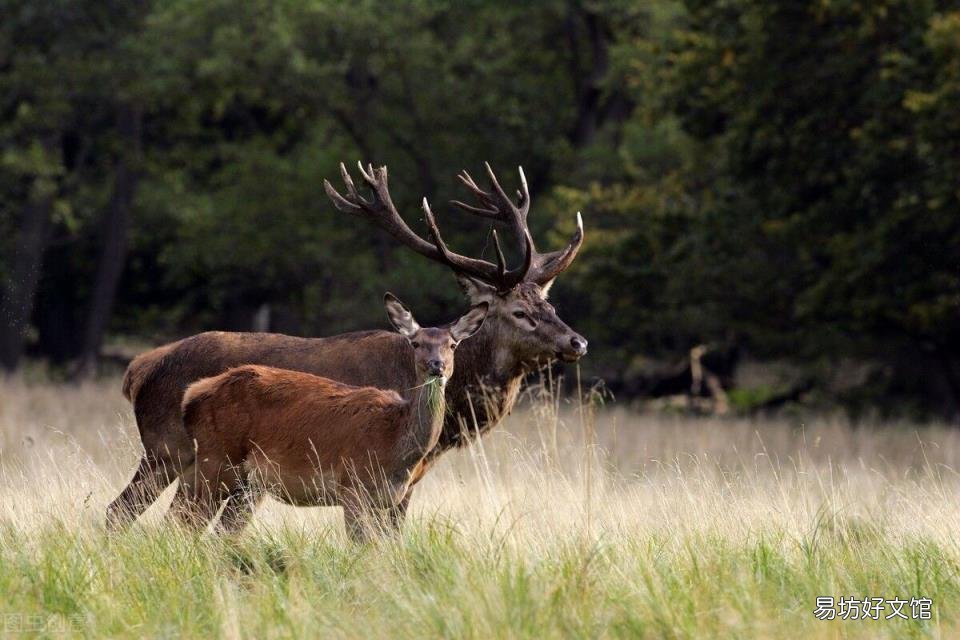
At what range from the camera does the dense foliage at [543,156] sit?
1552 cm

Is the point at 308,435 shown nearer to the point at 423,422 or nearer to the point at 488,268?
the point at 423,422

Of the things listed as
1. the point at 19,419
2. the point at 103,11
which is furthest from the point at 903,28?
the point at 103,11

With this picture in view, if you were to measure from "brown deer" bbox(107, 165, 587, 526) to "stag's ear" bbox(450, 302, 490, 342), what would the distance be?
0.30ft

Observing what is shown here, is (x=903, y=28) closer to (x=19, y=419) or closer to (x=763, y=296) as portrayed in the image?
(x=763, y=296)

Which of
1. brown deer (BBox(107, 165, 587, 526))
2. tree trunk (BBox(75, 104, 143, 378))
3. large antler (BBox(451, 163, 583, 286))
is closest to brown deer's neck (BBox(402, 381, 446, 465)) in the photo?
brown deer (BBox(107, 165, 587, 526))

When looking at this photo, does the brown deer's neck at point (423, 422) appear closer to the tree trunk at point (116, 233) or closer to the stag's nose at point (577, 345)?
the stag's nose at point (577, 345)

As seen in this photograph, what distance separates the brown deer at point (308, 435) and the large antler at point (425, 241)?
1294mm

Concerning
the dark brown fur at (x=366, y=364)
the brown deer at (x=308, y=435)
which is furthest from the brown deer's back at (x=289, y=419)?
the dark brown fur at (x=366, y=364)

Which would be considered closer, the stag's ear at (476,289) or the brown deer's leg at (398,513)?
the brown deer's leg at (398,513)

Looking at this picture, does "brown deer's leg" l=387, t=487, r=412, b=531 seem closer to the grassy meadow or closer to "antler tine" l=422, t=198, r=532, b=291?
the grassy meadow

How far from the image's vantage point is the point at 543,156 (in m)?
23.0

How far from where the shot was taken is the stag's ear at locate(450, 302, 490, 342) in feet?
23.7

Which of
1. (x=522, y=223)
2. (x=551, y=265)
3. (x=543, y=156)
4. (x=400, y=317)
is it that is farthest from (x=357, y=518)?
(x=543, y=156)

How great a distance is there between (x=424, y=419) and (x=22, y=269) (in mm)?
17703
